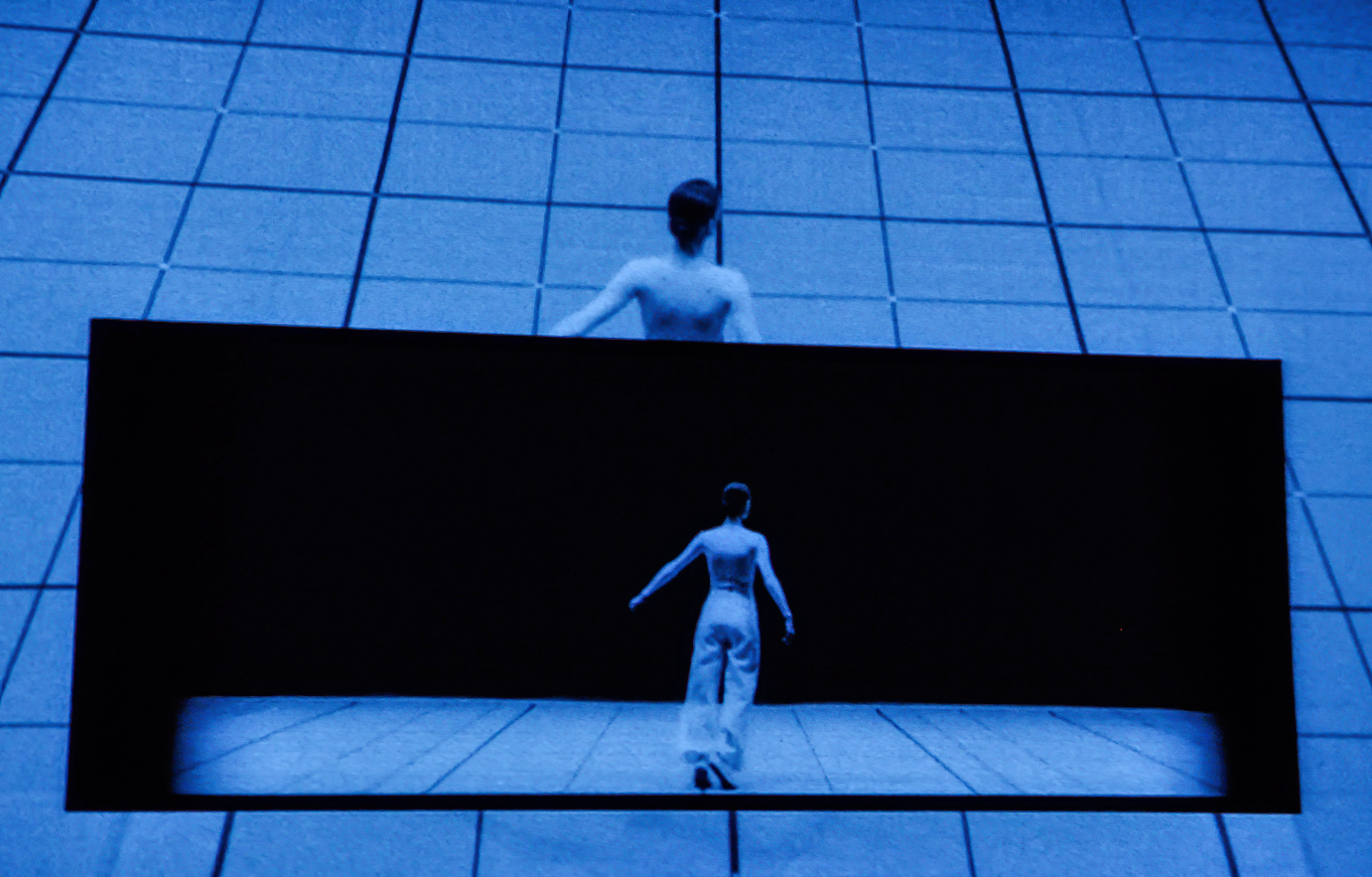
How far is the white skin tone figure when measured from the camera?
217cm

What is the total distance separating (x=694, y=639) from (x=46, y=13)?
4001mm

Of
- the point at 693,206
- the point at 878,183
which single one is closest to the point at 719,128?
the point at 878,183

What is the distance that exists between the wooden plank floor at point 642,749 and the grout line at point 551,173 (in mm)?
1394

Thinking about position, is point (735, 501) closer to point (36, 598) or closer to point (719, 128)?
point (719, 128)

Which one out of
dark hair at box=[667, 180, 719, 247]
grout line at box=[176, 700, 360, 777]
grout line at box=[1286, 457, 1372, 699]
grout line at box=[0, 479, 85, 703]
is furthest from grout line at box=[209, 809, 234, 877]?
grout line at box=[1286, 457, 1372, 699]

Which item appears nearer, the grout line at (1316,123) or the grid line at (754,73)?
the grout line at (1316,123)

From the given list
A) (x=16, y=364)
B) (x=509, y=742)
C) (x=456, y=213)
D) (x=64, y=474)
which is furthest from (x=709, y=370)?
(x=16, y=364)

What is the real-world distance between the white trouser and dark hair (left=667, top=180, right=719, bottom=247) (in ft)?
3.13

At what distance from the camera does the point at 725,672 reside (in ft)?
6.63

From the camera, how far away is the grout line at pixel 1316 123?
333 centimetres

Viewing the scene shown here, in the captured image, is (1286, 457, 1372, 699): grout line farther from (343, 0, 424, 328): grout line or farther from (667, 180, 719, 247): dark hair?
(343, 0, 424, 328): grout line

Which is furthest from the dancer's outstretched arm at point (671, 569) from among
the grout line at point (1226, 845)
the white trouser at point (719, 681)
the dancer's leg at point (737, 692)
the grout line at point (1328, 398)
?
the grout line at point (1328, 398)

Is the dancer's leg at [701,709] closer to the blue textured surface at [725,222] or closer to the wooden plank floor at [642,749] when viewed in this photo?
the wooden plank floor at [642,749]

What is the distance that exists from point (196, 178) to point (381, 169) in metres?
0.70
